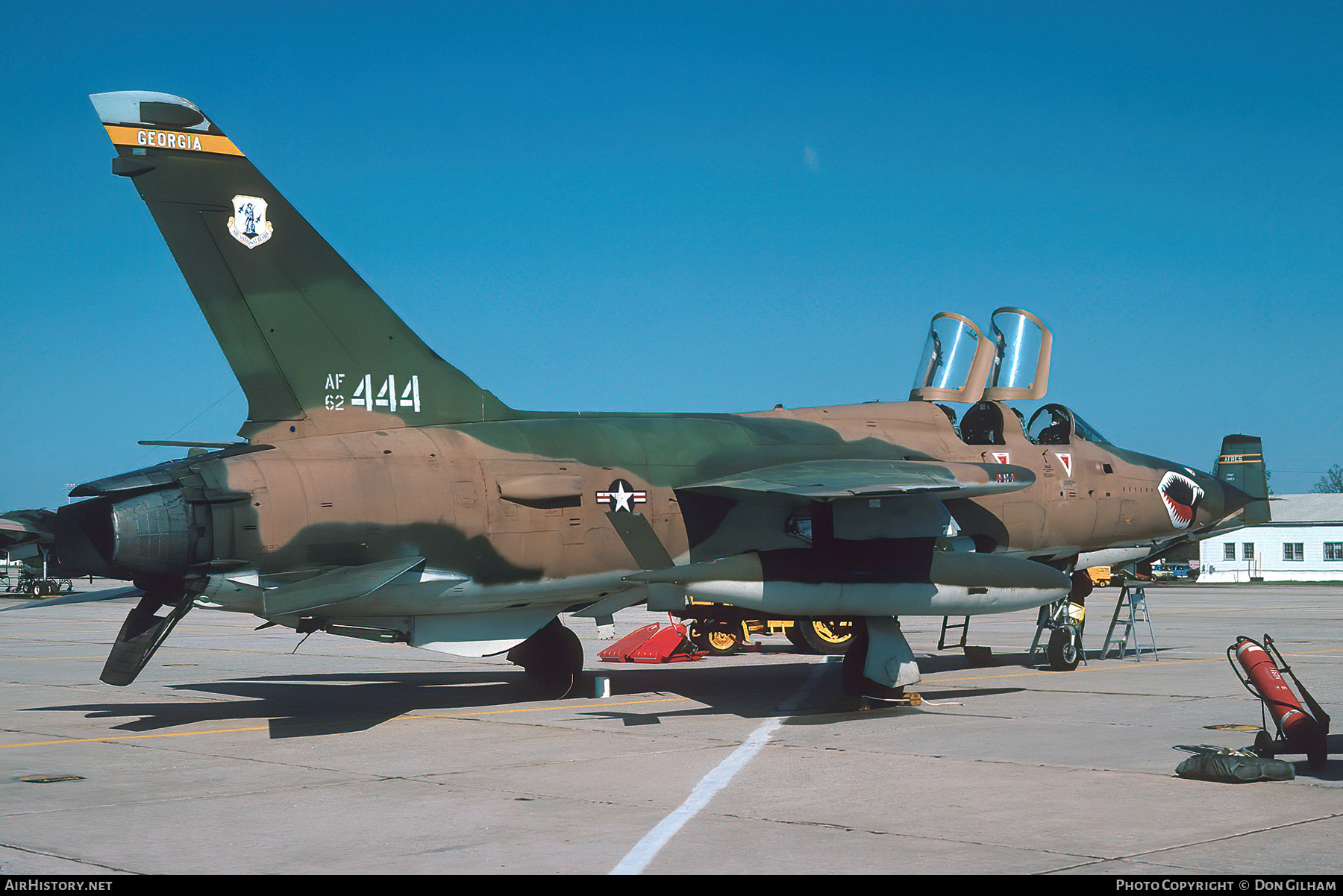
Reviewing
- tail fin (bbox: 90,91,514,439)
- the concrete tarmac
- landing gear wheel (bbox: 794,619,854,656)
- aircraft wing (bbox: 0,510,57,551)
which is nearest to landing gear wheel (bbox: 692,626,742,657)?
landing gear wheel (bbox: 794,619,854,656)

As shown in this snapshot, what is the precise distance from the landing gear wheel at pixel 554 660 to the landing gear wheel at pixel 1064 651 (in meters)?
7.24

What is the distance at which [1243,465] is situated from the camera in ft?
67.3

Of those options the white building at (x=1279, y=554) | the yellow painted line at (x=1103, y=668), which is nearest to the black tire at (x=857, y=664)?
the yellow painted line at (x=1103, y=668)

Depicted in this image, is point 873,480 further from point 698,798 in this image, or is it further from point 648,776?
point 698,798

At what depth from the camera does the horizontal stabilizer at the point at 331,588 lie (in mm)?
10992

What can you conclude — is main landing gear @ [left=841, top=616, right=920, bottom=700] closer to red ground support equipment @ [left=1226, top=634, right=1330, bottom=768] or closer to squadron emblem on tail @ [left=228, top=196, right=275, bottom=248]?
red ground support equipment @ [left=1226, top=634, right=1330, bottom=768]

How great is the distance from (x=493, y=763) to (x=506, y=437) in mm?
4009

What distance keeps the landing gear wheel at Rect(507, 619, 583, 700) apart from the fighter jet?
5 centimetres

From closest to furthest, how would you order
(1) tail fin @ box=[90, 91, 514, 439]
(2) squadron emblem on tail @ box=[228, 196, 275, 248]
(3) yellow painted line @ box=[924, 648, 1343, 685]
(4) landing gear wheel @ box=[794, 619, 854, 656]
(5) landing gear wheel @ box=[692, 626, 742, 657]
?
(1) tail fin @ box=[90, 91, 514, 439] → (2) squadron emblem on tail @ box=[228, 196, 275, 248] → (3) yellow painted line @ box=[924, 648, 1343, 685] → (4) landing gear wheel @ box=[794, 619, 854, 656] → (5) landing gear wheel @ box=[692, 626, 742, 657]

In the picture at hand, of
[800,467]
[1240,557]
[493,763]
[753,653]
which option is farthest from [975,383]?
[1240,557]

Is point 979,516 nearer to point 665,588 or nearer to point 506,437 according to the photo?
point 665,588

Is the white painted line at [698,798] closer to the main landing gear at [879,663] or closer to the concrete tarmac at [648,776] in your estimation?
the concrete tarmac at [648,776]

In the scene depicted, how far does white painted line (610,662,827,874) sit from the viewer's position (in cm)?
658

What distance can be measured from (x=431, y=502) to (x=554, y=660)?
373cm
